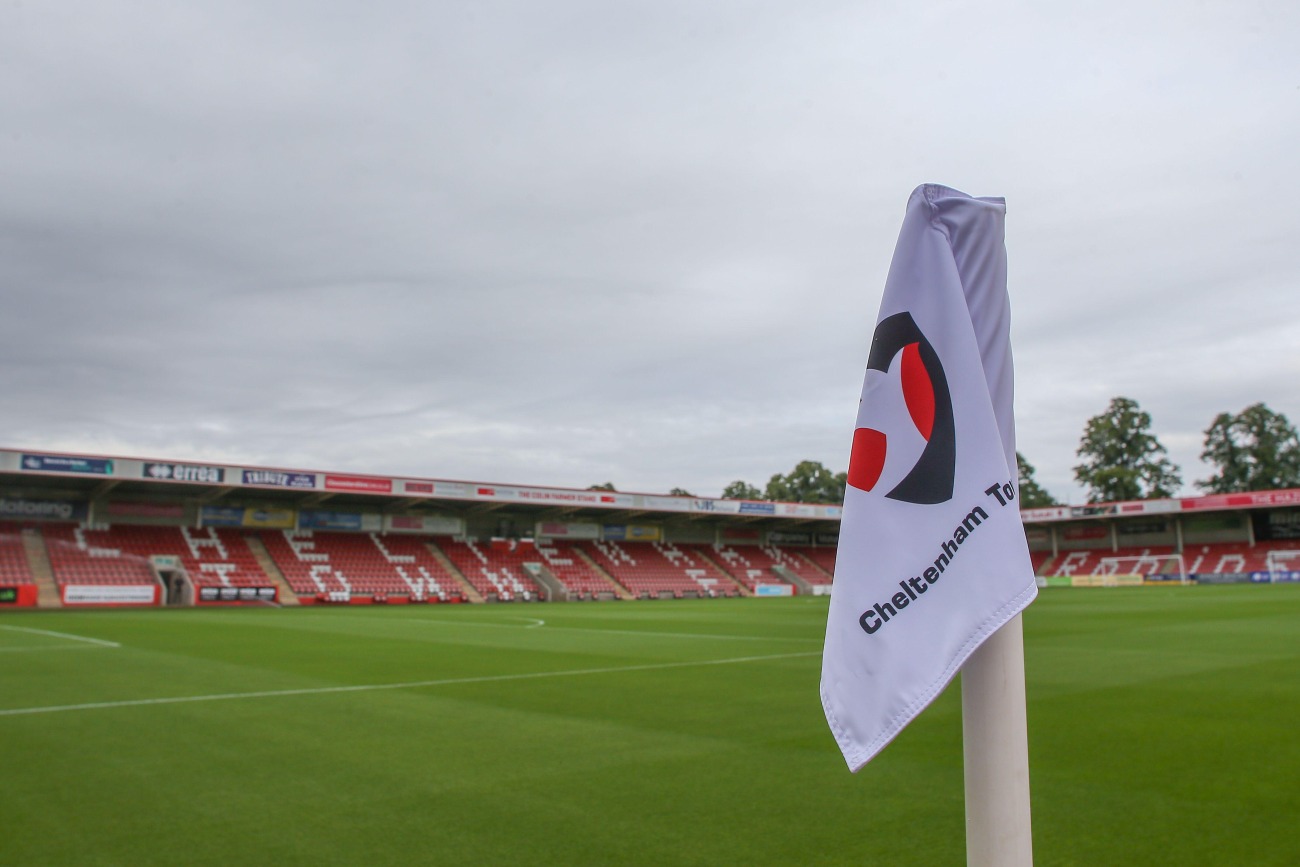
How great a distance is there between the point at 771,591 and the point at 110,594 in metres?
36.0

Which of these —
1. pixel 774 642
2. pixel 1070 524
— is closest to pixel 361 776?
pixel 774 642

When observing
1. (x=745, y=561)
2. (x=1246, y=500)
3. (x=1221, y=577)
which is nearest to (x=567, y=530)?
(x=745, y=561)

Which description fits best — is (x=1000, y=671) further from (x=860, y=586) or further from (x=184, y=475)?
(x=184, y=475)

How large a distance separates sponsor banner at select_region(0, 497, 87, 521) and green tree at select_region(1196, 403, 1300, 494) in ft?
320

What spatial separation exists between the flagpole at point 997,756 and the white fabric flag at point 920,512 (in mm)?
114

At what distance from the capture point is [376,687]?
10.6 metres

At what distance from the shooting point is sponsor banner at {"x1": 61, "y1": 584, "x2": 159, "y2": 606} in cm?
3628

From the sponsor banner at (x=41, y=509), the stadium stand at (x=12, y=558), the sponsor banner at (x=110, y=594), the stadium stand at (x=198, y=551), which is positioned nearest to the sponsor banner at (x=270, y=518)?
the stadium stand at (x=198, y=551)

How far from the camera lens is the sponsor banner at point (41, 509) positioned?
40.5 meters

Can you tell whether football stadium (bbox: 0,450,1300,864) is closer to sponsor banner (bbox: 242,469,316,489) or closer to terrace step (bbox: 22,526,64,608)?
terrace step (bbox: 22,526,64,608)

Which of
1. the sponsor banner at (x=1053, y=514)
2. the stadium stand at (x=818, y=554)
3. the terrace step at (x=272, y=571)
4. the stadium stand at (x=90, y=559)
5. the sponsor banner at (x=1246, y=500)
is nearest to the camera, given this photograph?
the stadium stand at (x=90, y=559)

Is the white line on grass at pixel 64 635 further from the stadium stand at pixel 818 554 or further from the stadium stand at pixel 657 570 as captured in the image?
the stadium stand at pixel 818 554

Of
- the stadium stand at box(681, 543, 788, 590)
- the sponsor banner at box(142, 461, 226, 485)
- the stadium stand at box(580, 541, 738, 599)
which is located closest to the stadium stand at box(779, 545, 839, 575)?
the stadium stand at box(681, 543, 788, 590)

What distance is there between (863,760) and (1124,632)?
1775cm
